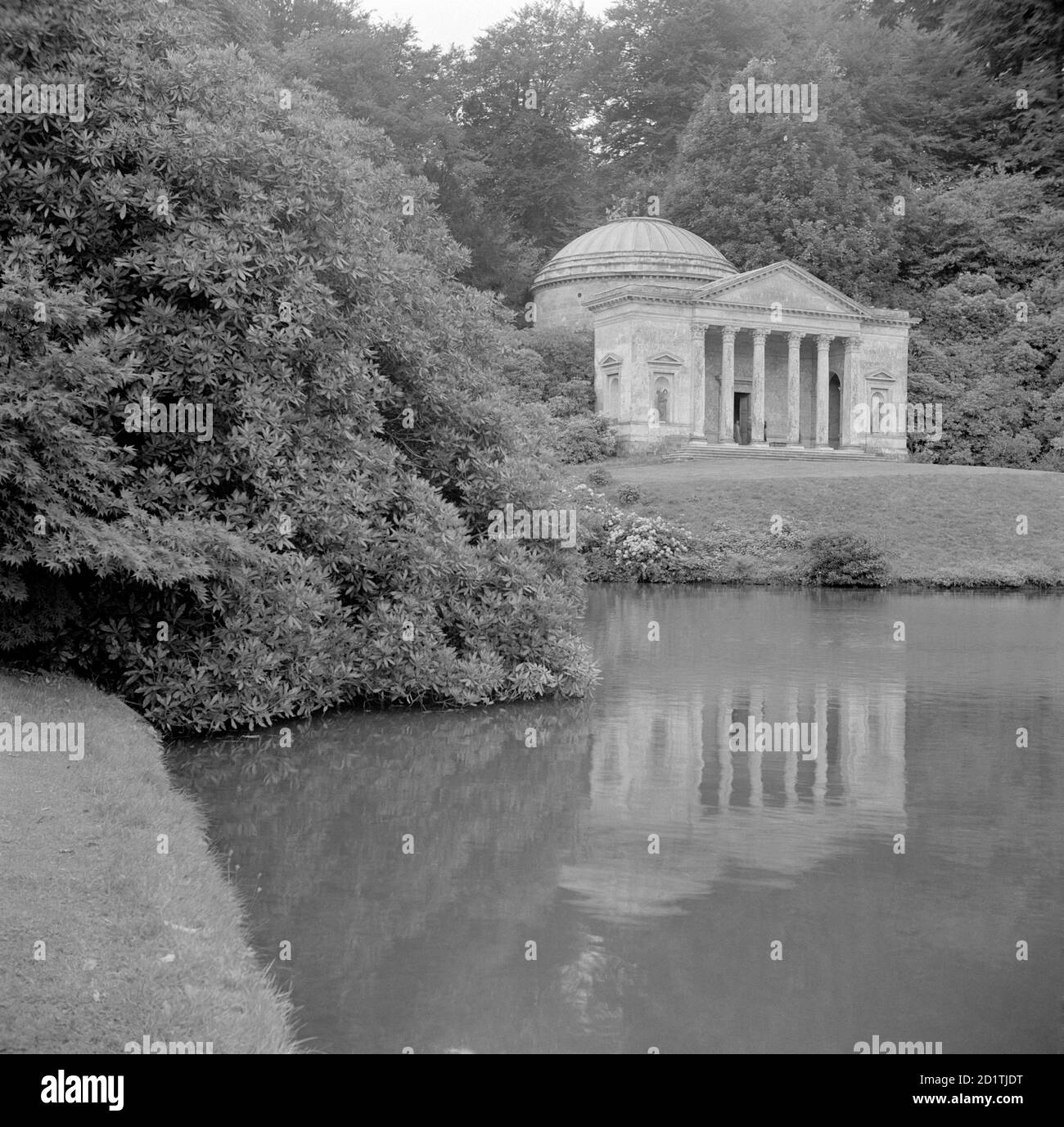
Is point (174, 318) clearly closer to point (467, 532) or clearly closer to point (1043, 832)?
point (467, 532)

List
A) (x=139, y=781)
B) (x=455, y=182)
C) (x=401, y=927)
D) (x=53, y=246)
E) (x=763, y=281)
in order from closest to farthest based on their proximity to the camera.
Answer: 1. (x=401, y=927)
2. (x=139, y=781)
3. (x=53, y=246)
4. (x=763, y=281)
5. (x=455, y=182)

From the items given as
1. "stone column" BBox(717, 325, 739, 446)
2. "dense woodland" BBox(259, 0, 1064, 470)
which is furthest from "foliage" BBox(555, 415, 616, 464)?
"stone column" BBox(717, 325, 739, 446)

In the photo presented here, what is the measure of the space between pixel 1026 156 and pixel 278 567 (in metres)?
8.02

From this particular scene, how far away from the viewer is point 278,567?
12.0 meters

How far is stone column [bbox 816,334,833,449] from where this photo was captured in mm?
53781

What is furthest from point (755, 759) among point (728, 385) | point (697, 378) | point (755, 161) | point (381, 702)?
point (755, 161)

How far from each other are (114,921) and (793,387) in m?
50.0

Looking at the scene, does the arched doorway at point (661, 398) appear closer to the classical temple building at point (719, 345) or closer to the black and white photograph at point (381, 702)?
the classical temple building at point (719, 345)

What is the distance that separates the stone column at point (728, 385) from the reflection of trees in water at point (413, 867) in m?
40.1

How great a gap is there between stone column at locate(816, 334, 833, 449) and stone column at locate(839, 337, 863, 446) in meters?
0.80

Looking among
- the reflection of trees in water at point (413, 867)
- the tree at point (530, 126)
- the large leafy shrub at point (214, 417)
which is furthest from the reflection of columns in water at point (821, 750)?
the tree at point (530, 126)

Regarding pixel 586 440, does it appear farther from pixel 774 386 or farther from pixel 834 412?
pixel 834 412

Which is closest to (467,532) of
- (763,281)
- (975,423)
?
(763,281)

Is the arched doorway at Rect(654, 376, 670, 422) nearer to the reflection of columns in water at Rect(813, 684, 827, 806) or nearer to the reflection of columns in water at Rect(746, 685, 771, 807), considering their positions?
the reflection of columns in water at Rect(813, 684, 827, 806)
